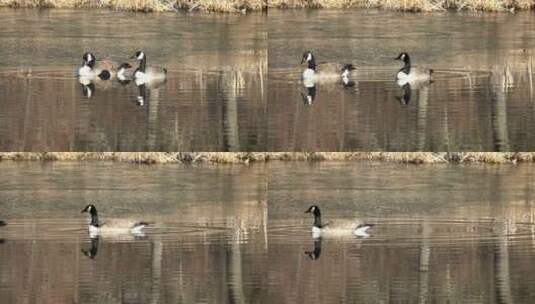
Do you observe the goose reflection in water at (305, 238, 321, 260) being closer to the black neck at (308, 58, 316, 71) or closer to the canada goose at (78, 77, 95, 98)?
the black neck at (308, 58, 316, 71)

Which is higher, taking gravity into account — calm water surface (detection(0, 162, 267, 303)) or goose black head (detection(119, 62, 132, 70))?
goose black head (detection(119, 62, 132, 70))

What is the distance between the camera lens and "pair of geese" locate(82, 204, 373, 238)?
387 cm

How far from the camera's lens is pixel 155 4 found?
3.93 m

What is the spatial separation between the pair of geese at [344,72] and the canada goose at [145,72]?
0.59 m

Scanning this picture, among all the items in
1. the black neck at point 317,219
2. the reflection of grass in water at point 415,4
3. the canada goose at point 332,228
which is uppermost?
the reflection of grass in water at point 415,4

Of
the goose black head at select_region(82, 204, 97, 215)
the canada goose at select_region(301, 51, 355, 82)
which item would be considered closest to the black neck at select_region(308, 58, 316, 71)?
the canada goose at select_region(301, 51, 355, 82)

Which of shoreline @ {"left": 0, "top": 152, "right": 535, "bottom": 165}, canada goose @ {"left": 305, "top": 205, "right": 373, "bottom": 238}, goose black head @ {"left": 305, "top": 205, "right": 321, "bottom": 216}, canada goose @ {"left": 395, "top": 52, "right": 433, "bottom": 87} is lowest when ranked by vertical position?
canada goose @ {"left": 305, "top": 205, "right": 373, "bottom": 238}

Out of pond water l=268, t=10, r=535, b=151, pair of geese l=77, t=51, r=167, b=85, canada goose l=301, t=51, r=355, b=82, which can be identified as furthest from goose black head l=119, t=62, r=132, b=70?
canada goose l=301, t=51, r=355, b=82

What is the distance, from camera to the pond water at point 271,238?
3.89 metres

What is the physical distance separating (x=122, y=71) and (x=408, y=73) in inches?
46.7

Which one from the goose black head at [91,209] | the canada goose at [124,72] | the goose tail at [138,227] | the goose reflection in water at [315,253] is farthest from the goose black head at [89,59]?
the goose reflection in water at [315,253]

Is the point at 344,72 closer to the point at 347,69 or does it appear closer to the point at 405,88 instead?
the point at 347,69

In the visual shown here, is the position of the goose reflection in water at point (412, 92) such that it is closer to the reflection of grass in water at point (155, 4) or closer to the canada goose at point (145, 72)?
the reflection of grass in water at point (155, 4)

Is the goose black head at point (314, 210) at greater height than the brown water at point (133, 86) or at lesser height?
lesser
